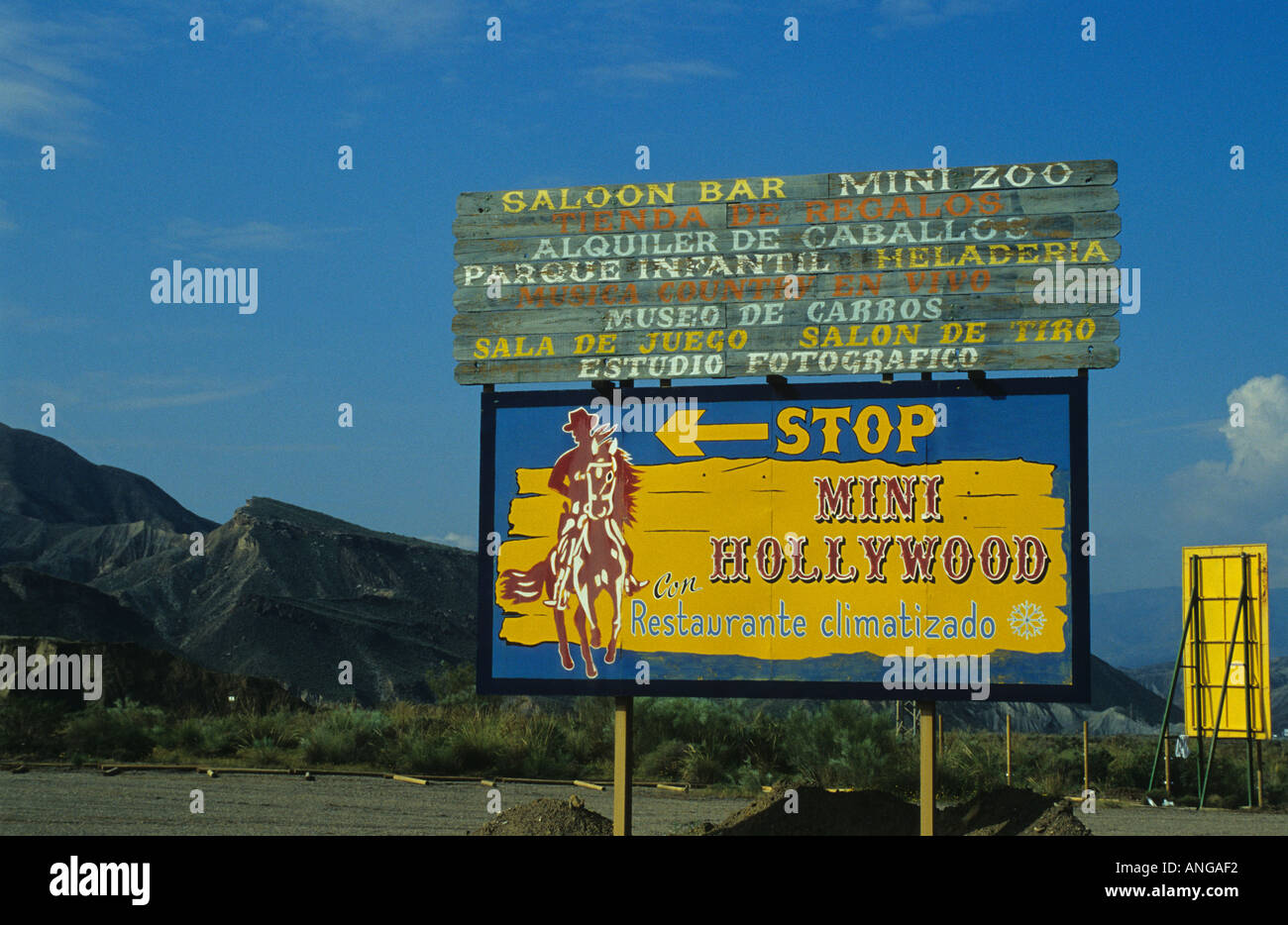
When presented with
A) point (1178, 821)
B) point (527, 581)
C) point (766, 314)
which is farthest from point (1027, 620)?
point (1178, 821)

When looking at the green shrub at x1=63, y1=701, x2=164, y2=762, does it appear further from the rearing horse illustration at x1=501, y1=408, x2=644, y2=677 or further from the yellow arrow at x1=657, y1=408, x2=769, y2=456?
the yellow arrow at x1=657, y1=408, x2=769, y2=456

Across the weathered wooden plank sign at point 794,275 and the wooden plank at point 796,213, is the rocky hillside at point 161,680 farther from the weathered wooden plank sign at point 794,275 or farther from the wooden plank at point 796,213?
the wooden plank at point 796,213

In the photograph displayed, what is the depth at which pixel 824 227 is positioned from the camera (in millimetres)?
13344

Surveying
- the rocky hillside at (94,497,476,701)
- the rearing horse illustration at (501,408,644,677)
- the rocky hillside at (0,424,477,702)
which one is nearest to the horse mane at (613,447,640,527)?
the rearing horse illustration at (501,408,644,677)

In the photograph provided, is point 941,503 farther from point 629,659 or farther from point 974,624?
point 629,659

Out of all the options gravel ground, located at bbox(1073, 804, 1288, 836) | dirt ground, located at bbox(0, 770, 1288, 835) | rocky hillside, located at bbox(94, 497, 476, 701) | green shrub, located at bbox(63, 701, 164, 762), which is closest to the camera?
dirt ground, located at bbox(0, 770, 1288, 835)

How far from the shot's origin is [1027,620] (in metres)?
12.7

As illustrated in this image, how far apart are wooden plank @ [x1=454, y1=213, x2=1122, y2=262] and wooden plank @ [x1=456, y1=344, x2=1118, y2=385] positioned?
1047 mm

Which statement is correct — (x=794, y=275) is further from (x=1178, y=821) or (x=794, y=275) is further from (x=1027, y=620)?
(x=1178, y=821)

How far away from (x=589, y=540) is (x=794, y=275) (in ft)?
10.6

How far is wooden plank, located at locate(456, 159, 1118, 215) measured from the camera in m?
12.9

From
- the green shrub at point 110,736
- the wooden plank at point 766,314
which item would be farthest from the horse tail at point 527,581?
the green shrub at point 110,736

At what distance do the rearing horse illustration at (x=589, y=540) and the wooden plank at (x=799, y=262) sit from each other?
1.46 metres

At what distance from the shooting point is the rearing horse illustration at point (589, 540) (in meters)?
13.4
